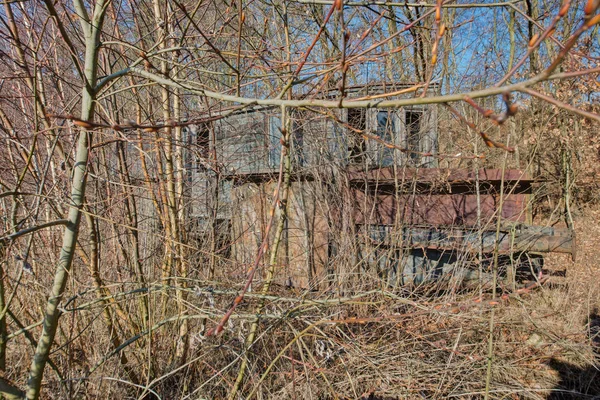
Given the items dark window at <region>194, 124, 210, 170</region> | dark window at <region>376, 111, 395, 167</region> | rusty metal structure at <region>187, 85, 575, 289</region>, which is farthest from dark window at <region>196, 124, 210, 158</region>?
dark window at <region>376, 111, 395, 167</region>

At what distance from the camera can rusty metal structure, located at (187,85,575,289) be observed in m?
4.97

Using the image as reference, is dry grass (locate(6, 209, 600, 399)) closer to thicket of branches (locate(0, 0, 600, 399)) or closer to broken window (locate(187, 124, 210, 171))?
thicket of branches (locate(0, 0, 600, 399))

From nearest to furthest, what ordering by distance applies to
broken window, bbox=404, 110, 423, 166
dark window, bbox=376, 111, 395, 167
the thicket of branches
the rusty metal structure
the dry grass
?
the thicket of branches → the dry grass → the rusty metal structure → dark window, bbox=376, 111, 395, 167 → broken window, bbox=404, 110, 423, 166

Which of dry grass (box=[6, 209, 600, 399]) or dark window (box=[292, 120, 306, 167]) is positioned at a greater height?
dark window (box=[292, 120, 306, 167])

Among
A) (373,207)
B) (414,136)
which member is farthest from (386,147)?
(373,207)

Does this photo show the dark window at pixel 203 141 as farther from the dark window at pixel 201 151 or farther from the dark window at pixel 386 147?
the dark window at pixel 386 147

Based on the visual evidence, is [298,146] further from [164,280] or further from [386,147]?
[164,280]

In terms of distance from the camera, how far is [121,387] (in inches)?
135

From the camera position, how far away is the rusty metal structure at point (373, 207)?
497 centimetres

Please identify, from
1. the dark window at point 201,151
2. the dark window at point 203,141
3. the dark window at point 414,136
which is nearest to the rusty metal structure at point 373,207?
Result: the dark window at point 414,136

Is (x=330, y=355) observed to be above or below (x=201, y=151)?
below

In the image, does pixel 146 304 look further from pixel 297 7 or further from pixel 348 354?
pixel 297 7

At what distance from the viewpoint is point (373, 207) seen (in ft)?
16.9

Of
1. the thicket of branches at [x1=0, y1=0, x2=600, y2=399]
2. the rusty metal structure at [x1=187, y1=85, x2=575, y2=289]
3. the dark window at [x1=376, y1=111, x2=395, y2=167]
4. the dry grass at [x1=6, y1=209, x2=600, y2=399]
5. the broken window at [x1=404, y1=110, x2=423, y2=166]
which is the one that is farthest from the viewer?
the broken window at [x1=404, y1=110, x2=423, y2=166]
